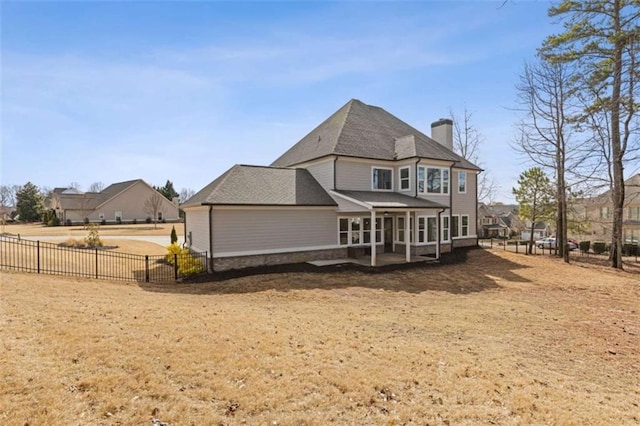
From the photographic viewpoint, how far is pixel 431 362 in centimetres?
596

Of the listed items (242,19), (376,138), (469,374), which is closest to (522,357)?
(469,374)

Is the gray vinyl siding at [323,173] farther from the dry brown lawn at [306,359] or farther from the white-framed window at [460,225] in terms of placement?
the white-framed window at [460,225]

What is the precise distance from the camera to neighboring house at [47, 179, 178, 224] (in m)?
51.3

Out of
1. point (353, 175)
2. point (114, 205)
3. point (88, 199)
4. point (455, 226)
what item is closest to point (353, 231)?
point (353, 175)

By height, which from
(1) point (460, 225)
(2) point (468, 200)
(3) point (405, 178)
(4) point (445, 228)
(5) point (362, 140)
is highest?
(5) point (362, 140)

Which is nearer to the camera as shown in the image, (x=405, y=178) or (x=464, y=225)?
(x=405, y=178)

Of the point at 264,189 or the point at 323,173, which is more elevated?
the point at 323,173

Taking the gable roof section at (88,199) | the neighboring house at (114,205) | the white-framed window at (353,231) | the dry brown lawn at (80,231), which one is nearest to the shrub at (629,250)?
the white-framed window at (353,231)

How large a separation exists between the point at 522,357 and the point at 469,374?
180 centimetres

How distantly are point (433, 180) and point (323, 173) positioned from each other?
697 centimetres

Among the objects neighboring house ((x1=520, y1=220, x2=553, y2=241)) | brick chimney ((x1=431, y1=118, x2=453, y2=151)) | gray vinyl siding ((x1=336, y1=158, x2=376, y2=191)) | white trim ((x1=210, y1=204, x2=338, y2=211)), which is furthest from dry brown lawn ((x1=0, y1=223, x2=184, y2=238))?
neighboring house ((x1=520, y1=220, x2=553, y2=241))

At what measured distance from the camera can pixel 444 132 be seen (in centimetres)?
2488

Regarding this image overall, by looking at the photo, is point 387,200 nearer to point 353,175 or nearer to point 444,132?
point 353,175

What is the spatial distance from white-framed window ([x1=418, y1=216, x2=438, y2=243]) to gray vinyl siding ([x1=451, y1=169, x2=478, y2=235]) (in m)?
3.08
